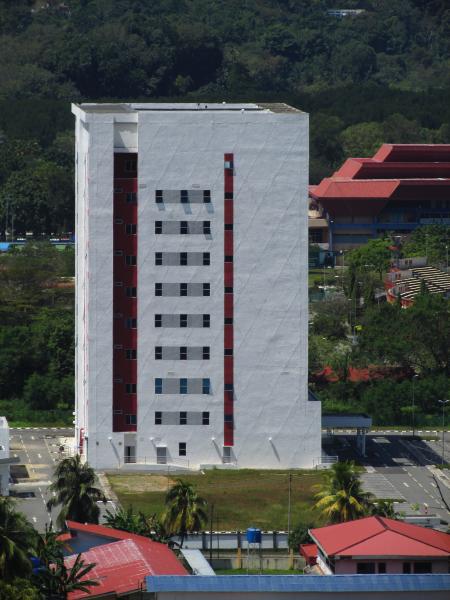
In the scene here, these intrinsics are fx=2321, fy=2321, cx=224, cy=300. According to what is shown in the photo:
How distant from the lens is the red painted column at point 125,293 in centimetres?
12362

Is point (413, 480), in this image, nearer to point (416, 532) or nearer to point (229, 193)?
point (229, 193)

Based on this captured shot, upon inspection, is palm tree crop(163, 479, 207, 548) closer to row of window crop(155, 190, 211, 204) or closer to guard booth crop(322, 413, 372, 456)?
row of window crop(155, 190, 211, 204)

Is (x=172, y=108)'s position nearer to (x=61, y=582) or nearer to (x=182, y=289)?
(x=182, y=289)

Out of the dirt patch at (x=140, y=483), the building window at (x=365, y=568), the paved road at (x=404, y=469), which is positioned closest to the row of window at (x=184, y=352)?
the dirt patch at (x=140, y=483)

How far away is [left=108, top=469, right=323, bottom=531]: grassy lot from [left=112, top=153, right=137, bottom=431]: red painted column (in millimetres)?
4303

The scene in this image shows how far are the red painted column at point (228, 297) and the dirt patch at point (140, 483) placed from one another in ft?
16.6

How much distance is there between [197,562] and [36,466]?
105 feet

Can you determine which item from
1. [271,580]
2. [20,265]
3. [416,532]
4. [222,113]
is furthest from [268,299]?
[20,265]

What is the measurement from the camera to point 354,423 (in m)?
128

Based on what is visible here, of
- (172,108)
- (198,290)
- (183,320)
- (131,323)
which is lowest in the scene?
(131,323)

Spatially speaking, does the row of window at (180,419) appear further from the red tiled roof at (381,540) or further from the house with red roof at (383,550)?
the house with red roof at (383,550)

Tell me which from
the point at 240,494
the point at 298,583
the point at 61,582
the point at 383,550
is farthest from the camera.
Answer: the point at 240,494

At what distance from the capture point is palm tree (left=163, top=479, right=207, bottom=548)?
338ft

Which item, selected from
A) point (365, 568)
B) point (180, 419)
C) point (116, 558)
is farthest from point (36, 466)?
point (365, 568)
